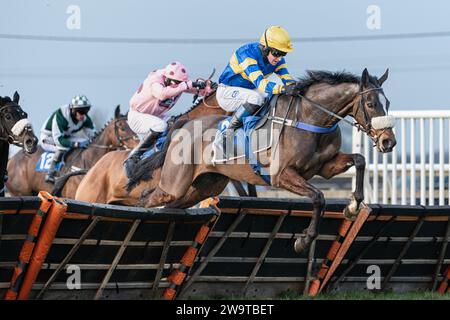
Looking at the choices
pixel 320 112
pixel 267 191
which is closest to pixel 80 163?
pixel 267 191

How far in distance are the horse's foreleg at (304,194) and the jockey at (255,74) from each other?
0.62m

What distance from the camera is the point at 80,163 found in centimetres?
1352

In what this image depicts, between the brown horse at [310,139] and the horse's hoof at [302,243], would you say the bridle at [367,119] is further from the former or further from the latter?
the horse's hoof at [302,243]

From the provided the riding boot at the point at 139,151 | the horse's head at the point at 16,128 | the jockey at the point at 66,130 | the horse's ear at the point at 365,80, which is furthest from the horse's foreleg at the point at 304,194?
the jockey at the point at 66,130

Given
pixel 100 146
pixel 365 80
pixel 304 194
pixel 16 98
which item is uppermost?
pixel 365 80

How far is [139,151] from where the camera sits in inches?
384

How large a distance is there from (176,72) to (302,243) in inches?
116

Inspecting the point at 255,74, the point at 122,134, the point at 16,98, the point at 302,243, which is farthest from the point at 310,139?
the point at 122,134

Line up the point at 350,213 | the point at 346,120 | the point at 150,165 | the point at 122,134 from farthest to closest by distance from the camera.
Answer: the point at 122,134, the point at 150,165, the point at 346,120, the point at 350,213

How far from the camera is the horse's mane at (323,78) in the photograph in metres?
8.40

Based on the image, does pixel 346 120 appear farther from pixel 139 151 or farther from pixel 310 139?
Result: pixel 139 151

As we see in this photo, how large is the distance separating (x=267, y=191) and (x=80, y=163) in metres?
2.87

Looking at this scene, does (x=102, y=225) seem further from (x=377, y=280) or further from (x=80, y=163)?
(x=80, y=163)
